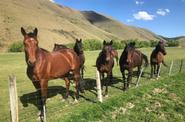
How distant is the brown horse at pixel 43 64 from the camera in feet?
33.9

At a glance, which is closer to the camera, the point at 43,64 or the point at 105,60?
the point at 43,64

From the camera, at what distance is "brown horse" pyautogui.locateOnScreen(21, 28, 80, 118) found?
10344 mm

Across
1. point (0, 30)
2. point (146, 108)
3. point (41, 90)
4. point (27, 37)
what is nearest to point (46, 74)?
point (41, 90)

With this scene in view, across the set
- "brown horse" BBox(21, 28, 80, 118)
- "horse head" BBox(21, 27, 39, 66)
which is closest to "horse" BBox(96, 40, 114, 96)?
"brown horse" BBox(21, 28, 80, 118)

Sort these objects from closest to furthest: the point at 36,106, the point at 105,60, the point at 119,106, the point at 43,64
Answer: the point at 43,64
the point at 119,106
the point at 36,106
the point at 105,60

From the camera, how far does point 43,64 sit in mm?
11367

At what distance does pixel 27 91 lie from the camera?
696 inches

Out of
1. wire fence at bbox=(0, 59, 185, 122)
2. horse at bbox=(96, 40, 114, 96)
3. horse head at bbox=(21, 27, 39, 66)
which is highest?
horse head at bbox=(21, 27, 39, 66)

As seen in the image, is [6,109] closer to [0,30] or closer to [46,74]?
[46,74]

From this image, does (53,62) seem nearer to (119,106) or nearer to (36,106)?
(36,106)

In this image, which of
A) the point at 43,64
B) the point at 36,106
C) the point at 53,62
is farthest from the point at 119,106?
the point at 36,106

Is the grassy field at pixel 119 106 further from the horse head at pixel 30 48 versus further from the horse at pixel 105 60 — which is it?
the horse head at pixel 30 48

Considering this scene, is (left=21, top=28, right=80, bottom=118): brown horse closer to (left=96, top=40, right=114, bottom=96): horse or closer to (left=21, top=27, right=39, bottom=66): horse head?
(left=21, top=27, right=39, bottom=66): horse head

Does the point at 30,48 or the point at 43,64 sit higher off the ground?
the point at 30,48
